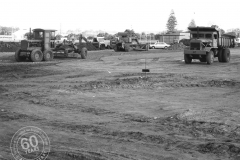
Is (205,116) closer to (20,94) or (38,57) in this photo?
(20,94)

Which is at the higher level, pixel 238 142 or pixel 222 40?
pixel 222 40

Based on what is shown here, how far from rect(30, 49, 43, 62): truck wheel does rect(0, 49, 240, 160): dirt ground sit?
403 inches

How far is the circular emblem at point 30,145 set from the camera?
6441 mm

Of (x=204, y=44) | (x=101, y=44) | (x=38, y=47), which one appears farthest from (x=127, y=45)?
(x=204, y=44)

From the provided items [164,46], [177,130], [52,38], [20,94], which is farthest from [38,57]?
[164,46]

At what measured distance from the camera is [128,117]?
31.8ft

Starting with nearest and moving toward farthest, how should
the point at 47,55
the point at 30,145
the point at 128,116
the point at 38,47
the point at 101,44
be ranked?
the point at 30,145 < the point at 128,116 < the point at 38,47 < the point at 47,55 < the point at 101,44

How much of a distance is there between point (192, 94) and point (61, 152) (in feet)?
25.2

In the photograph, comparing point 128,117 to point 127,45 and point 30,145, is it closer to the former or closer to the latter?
point 30,145

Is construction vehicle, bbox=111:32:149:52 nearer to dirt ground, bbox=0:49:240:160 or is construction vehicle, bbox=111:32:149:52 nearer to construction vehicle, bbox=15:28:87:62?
construction vehicle, bbox=15:28:87:62

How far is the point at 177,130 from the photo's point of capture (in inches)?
327

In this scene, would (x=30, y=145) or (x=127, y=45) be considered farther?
(x=127, y=45)

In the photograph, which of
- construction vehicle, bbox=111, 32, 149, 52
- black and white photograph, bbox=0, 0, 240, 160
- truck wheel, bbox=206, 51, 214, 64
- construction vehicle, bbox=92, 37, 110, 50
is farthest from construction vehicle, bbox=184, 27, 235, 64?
construction vehicle, bbox=92, 37, 110, 50

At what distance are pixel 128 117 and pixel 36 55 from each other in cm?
1925
